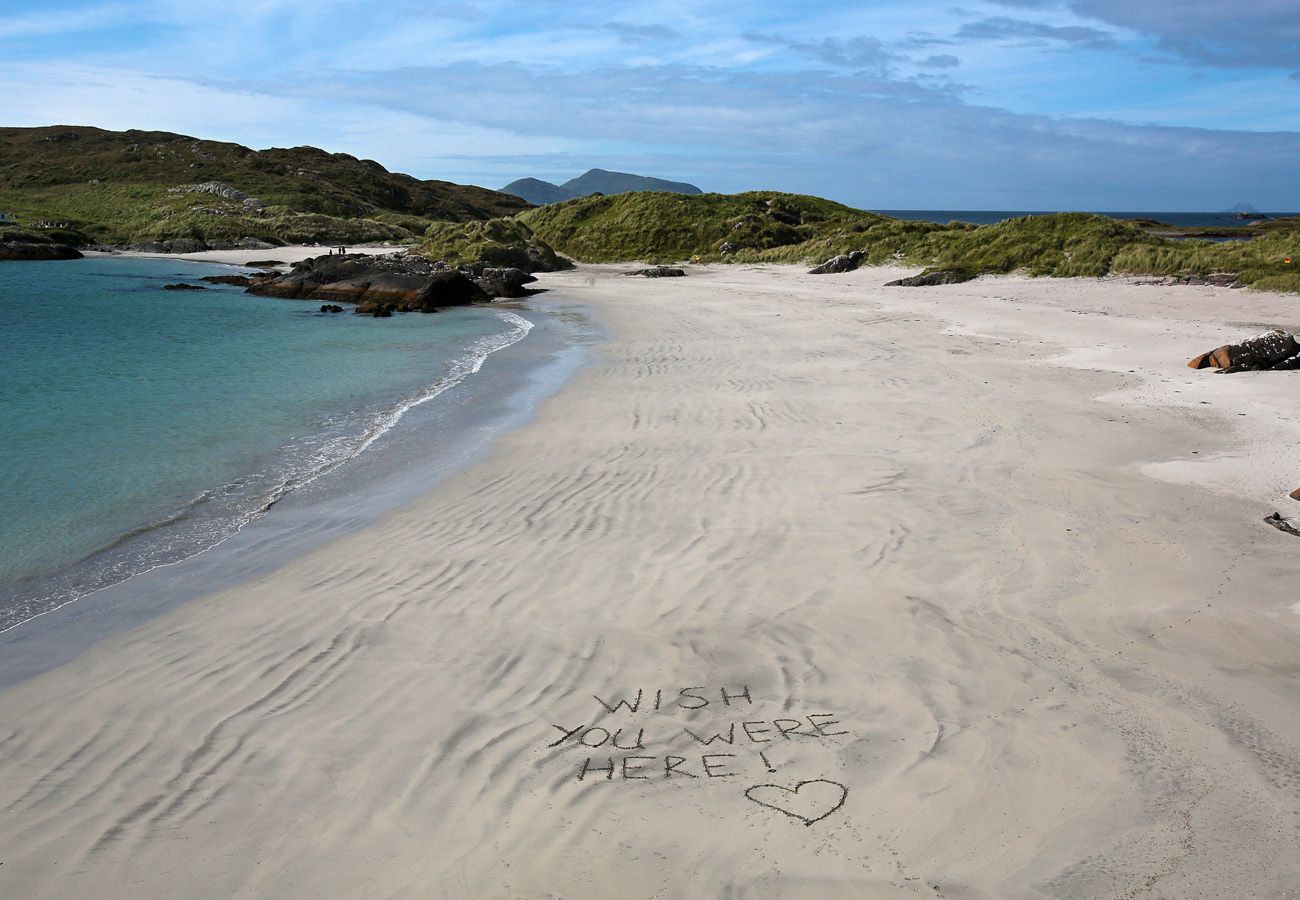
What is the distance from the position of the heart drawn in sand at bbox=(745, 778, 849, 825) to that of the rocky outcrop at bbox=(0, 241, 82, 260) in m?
67.7

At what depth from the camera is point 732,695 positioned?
472cm

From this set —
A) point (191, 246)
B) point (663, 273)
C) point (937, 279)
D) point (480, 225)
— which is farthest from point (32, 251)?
point (937, 279)

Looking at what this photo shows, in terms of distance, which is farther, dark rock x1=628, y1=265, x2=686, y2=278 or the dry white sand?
dark rock x1=628, y1=265, x2=686, y2=278

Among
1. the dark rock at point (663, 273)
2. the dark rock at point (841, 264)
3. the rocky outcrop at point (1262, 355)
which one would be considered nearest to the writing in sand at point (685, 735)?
the rocky outcrop at point (1262, 355)

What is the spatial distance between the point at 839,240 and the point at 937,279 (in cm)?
1226

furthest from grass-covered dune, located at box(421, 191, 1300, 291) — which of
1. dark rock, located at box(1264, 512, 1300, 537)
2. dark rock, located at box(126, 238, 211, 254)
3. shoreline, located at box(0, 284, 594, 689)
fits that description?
dark rock, located at box(126, 238, 211, 254)

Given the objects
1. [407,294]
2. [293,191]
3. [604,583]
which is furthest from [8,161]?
[604,583]

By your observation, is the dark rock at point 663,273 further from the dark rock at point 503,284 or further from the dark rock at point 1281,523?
the dark rock at point 1281,523

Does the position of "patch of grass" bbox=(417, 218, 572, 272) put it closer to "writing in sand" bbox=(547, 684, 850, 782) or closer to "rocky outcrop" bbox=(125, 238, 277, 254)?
"rocky outcrop" bbox=(125, 238, 277, 254)

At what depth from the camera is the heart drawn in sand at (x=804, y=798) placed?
368 cm

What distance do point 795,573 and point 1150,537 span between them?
3031mm

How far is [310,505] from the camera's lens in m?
8.69

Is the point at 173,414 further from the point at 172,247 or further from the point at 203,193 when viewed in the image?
the point at 203,193

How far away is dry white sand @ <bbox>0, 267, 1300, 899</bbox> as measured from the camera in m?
3.47
